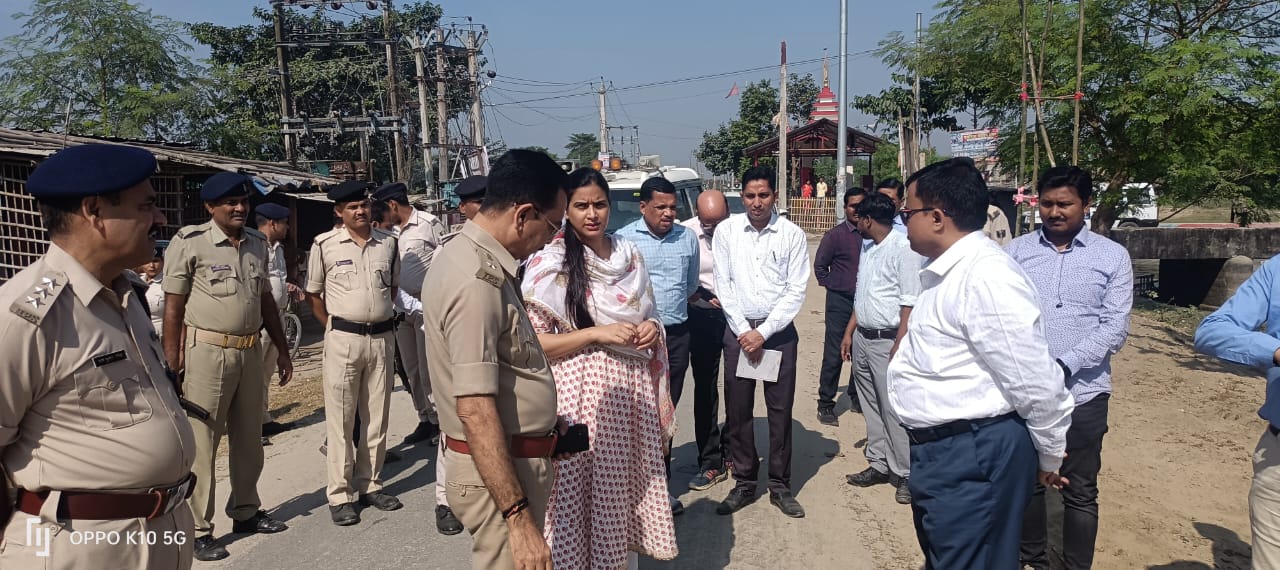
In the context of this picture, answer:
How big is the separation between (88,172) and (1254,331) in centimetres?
362

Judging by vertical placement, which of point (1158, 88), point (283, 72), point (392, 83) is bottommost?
point (1158, 88)

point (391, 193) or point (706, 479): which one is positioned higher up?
point (391, 193)

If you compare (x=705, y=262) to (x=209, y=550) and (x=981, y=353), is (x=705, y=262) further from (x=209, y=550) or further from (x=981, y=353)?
(x=209, y=550)

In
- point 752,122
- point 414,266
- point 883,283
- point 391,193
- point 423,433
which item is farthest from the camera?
point 752,122

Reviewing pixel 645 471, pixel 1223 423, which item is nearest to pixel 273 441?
pixel 645 471

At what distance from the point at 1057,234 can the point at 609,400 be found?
212cm

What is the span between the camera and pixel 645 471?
3.30 metres

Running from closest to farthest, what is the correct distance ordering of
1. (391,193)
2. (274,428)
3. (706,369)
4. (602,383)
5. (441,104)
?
(602,383), (706,369), (391,193), (274,428), (441,104)

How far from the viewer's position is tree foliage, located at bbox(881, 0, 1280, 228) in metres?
7.48

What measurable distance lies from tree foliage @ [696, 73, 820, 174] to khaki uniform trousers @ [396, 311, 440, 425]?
3193 cm

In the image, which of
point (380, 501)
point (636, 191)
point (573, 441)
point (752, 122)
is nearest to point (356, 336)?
point (380, 501)

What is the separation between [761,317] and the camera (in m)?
4.68

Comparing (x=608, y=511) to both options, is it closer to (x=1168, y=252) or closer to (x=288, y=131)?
(x=1168, y=252)

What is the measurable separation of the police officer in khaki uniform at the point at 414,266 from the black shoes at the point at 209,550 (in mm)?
1889
